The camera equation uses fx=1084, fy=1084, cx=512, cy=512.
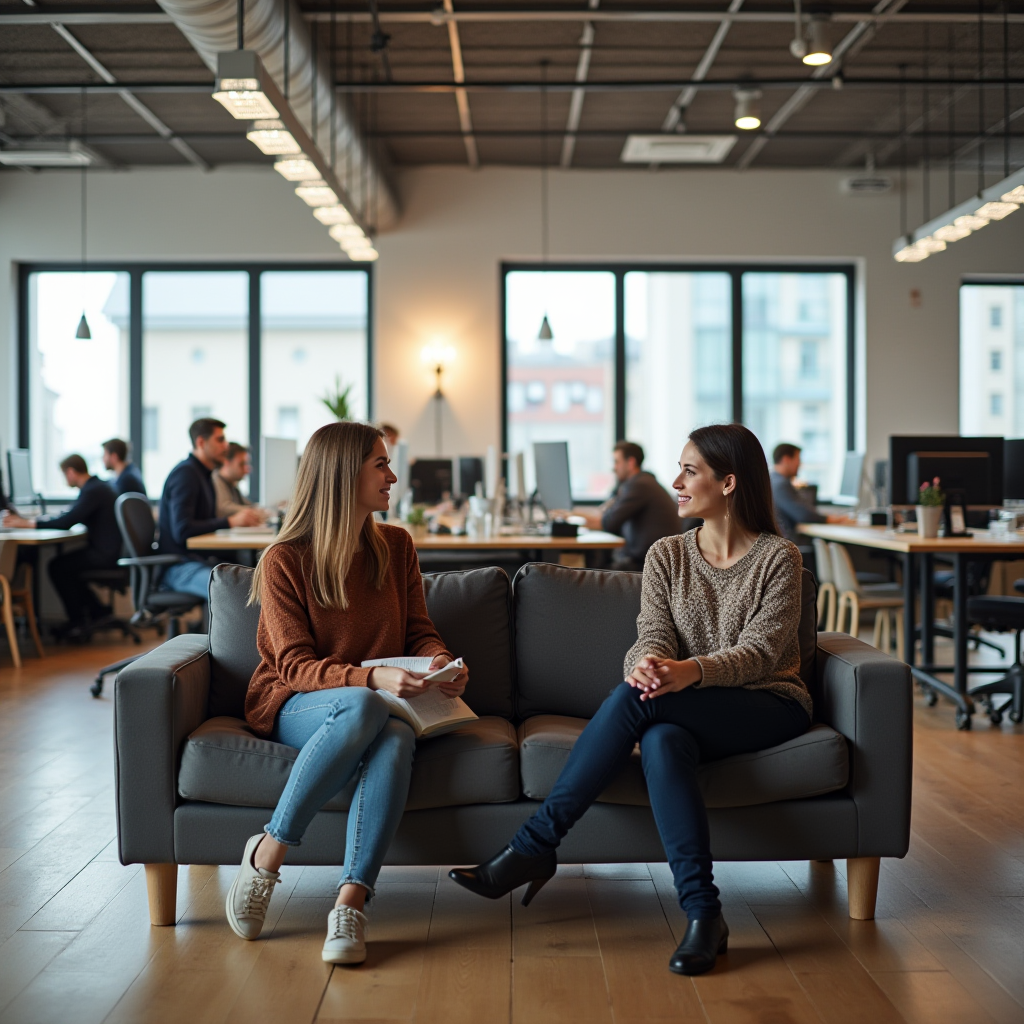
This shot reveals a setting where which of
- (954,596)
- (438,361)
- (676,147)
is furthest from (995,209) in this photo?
(438,361)

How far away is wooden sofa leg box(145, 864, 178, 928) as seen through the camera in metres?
2.42

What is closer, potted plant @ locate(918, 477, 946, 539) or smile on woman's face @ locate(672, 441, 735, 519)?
smile on woman's face @ locate(672, 441, 735, 519)

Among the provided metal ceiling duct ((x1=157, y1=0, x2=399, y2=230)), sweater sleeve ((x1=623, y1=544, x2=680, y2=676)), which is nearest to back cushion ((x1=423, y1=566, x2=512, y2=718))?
sweater sleeve ((x1=623, y1=544, x2=680, y2=676))

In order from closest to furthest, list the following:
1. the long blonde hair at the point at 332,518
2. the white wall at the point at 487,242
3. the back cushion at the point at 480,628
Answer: the long blonde hair at the point at 332,518
the back cushion at the point at 480,628
the white wall at the point at 487,242

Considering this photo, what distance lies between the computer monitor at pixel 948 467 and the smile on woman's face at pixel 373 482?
142 inches

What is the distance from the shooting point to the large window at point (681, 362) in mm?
9227

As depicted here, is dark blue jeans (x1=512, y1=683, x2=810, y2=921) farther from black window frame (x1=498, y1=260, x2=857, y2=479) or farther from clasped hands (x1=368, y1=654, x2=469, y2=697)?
black window frame (x1=498, y1=260, x2=857, y2=479)

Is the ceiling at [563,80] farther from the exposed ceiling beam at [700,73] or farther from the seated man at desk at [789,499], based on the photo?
the seated man at desk at [789,499]

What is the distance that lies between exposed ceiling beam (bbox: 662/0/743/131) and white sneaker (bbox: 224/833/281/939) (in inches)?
199

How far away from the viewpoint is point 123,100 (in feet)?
23.7

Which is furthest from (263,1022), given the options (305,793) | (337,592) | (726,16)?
(726,16)

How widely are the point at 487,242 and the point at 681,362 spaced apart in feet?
6.41

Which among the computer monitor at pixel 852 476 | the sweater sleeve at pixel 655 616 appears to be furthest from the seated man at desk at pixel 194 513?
the computer monitor at pixel 852 476

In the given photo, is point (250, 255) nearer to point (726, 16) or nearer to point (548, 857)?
point (726, 16)
